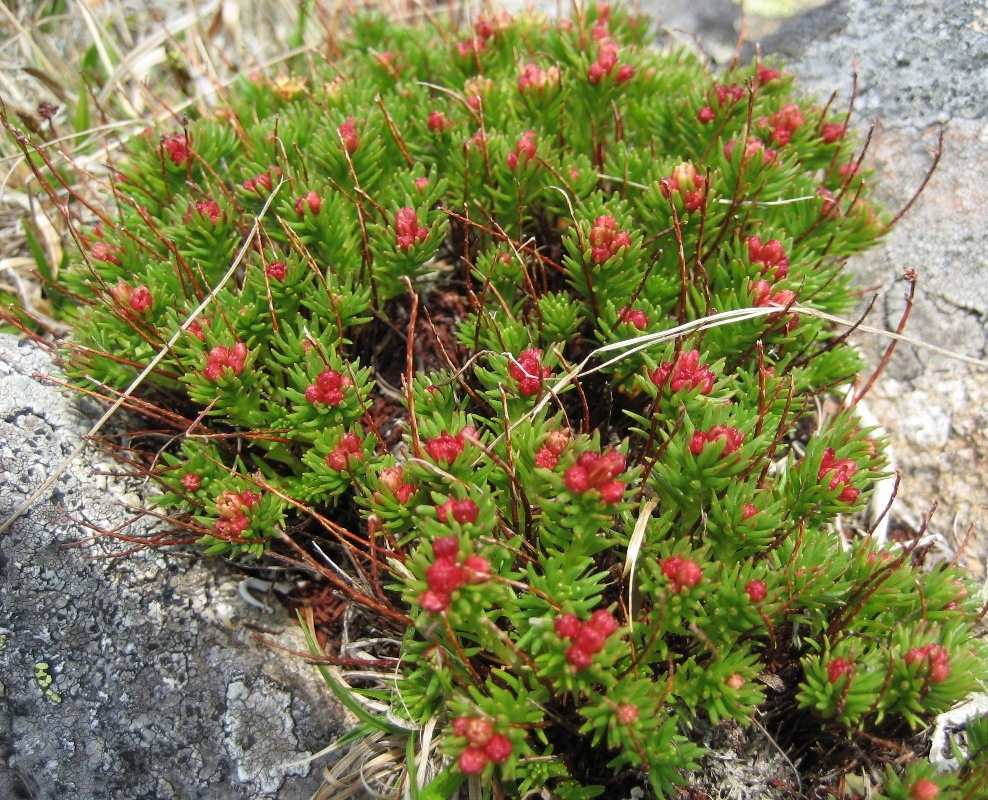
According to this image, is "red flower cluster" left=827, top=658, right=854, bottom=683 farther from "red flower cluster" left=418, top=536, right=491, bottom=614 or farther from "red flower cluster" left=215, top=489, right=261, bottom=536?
"red flower cluster" left=215, top=489, right=261, bottom=536

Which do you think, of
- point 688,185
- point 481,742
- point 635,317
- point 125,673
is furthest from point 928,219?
point 125,673

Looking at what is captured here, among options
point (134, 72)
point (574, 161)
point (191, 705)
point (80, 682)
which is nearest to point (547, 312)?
point (574, 161)

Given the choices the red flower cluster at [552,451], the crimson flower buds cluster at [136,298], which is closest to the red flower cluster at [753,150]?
the red flower cluster at [552,451]

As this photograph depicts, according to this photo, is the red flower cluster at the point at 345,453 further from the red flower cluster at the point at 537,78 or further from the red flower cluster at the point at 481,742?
the red flower cluster at the point at 537,78

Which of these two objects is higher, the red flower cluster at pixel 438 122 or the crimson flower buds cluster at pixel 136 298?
the red flower cluster at pixel 438 122

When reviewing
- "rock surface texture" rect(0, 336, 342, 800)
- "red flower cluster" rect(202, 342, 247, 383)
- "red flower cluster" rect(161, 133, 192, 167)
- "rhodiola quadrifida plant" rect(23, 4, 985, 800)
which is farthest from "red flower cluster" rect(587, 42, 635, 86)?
"rock surface texture" rect(0, 336, 342, 800)

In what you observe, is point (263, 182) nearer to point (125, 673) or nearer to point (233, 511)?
point (233, 511)

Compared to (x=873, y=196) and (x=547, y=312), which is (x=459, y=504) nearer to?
(x=547, y=312)
